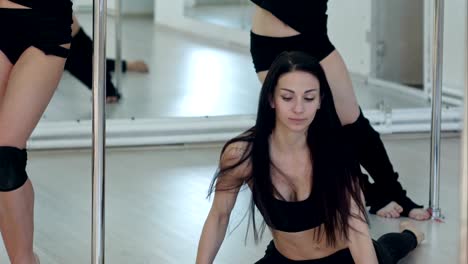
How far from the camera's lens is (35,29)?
2473mm

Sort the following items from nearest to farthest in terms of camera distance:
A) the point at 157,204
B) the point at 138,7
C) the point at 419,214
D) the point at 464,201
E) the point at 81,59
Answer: the point at 464,201 → the point at 419,214 → the point at 157,204 → the point at 81,59 → the point at 138,7

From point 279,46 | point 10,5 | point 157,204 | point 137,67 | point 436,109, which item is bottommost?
point 157,204

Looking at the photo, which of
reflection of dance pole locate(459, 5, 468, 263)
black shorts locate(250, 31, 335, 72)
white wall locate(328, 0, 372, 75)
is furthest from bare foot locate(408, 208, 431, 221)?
reflection of dance pole locate(459, 5, 468, 263)

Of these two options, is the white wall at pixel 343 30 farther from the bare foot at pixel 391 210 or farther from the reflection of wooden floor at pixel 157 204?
the bare foot at pixel 391 210

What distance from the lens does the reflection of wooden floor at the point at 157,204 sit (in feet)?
9.73

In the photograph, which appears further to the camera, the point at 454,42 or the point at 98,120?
the point at 454,42

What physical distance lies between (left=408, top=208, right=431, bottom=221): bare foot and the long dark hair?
0.79m

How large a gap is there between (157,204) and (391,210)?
73 cm

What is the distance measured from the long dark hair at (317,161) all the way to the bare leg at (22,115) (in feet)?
1.44

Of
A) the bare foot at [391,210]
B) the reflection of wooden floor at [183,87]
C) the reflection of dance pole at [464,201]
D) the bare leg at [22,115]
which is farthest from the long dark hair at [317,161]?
the reflection of wooden floor at [183,87]

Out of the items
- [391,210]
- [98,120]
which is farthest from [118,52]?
[98,120]

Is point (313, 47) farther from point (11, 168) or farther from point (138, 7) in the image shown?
point (138, 7)

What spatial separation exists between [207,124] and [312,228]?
1868 mm

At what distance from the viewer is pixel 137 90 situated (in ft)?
16.6
